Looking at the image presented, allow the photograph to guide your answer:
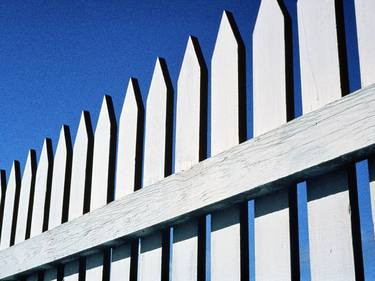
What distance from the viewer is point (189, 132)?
223 centimetres

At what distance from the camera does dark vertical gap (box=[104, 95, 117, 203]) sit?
261 cm

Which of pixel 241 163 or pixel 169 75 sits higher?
pixel 169 75

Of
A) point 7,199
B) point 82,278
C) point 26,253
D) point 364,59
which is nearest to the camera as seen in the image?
point 364,59

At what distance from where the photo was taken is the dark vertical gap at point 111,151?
2.61 m

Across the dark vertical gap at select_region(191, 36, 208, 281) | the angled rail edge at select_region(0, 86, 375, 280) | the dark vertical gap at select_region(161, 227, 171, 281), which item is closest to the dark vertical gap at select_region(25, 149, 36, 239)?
the angled rail edge at select_region(0, 86, 375, 280)

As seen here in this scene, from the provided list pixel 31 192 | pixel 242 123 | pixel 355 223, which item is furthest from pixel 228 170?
pixel 31 192

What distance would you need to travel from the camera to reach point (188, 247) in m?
2.10

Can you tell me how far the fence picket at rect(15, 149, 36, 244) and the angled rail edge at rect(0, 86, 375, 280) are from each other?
689 mm

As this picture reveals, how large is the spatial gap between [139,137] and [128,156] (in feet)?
0.31

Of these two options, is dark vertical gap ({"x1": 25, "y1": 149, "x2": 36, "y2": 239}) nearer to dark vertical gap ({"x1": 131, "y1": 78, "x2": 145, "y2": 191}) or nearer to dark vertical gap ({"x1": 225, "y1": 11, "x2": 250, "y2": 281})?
dark vertical gap ({"x1": 131, "y1": 78, "x2": 145, "y2": 191})

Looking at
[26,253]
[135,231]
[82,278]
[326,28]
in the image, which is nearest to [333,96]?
[326,28]

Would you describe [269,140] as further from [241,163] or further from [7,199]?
[7,199]

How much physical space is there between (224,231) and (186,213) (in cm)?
14

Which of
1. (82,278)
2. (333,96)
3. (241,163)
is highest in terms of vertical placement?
(333,96)
